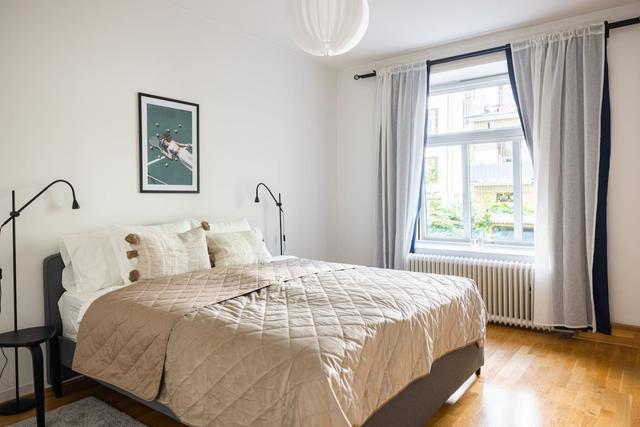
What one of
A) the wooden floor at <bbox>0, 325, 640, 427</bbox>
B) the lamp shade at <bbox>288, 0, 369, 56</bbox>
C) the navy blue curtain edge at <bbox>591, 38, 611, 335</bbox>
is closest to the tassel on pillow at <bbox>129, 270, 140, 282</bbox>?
the wooden floor at <bbox>0, 325, 640, 427</bbox>

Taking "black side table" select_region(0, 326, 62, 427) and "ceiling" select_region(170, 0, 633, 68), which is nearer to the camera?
"black side table" select_region(0, 326, 62, 427)

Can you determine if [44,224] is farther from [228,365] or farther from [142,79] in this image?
[228,365]

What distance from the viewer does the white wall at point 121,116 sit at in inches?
99.7

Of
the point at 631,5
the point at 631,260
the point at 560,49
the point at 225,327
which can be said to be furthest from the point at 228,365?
the point at 631,5

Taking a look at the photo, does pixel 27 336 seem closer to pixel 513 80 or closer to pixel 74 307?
pixel 74 307

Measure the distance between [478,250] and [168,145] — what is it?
2.96m

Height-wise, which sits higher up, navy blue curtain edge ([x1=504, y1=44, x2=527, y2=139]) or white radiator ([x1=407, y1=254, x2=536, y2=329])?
navy blue curtain edge ([x1=504, y1=44, x2=527, y2=139])

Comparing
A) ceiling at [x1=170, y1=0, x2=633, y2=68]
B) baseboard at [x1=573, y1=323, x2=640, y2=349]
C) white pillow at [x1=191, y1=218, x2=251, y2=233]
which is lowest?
baseboard at [x1=573, y1=323, x2=640, y2=349]

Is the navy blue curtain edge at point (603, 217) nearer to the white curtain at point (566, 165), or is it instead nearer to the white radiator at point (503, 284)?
the white curtain at point (566, 165)

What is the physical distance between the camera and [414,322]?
2.01 metres

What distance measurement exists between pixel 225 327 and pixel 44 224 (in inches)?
63.2

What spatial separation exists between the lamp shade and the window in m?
2.35

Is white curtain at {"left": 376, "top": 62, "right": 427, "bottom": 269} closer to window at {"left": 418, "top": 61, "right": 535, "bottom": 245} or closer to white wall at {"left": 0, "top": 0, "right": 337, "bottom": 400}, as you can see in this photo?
window at {"left": 418, "top": 61, "right": 535, "bottom": 245}

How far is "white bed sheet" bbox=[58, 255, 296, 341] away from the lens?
2404mm
